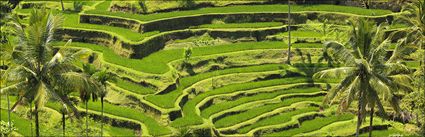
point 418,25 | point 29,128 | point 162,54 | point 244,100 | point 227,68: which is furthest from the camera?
point 162,54

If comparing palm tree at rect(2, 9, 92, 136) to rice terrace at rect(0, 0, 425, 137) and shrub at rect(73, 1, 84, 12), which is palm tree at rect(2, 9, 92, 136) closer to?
rice terrace at rect(0, 0, 425, 137)

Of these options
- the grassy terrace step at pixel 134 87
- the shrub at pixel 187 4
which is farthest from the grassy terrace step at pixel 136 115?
the shrub at pixel 187 4

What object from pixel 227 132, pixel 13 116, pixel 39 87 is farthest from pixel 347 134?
pixel 39 87

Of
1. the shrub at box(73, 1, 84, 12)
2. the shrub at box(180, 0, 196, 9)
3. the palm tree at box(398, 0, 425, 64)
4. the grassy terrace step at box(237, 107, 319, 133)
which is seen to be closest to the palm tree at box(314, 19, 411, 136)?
the palm tree at box(398, 0, 425, 64)

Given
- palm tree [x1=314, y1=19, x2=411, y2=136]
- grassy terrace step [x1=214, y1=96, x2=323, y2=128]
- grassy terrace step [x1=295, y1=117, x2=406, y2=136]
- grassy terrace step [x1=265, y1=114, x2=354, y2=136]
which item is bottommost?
grassy terrace step [x1=295, y1=117, x2=406, y2=136]

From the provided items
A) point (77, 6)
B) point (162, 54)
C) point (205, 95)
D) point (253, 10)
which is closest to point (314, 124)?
point (205, 95)

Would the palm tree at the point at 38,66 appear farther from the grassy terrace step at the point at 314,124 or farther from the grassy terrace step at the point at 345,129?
the grassy terrace step at the point at 345,129

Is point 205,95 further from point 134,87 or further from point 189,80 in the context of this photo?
point 134,87
